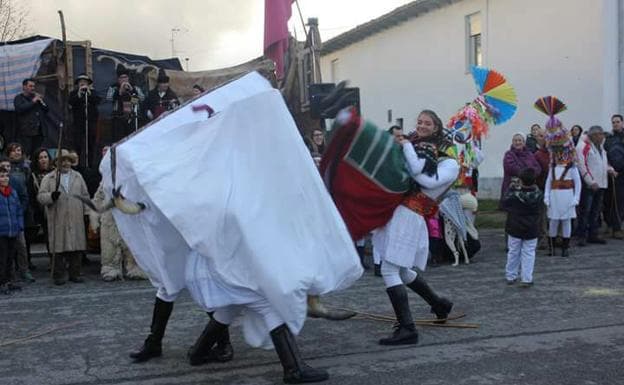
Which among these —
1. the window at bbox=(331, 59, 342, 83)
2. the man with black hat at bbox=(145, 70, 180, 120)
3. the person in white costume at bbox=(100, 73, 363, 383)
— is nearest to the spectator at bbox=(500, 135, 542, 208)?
the man with black hat at bbox=(145, 70, 180, 120)

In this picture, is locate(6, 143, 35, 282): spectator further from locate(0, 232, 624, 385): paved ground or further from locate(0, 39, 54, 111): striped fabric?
locate(0, 39, 54, 111): striped fabric

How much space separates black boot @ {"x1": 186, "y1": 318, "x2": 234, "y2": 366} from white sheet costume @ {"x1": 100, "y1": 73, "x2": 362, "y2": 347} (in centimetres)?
11

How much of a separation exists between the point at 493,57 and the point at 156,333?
1637cm

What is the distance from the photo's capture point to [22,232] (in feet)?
28.4

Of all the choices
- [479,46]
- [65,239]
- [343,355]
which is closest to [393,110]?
[479,46]

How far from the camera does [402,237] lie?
5.70 meters

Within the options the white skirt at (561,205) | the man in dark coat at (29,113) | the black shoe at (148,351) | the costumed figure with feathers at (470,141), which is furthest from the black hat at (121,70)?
the black shoe at (148,351)

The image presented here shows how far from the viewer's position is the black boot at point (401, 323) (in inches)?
222

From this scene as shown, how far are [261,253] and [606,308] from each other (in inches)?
159

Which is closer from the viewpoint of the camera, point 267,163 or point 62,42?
point 267,163

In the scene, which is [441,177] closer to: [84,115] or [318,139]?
[318,139]

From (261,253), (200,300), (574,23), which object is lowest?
(200,300)

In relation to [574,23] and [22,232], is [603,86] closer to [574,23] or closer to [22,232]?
[574,23]

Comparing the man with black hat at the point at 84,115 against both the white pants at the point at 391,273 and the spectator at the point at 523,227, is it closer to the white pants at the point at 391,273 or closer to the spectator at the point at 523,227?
the spectator at the point at 523,227
